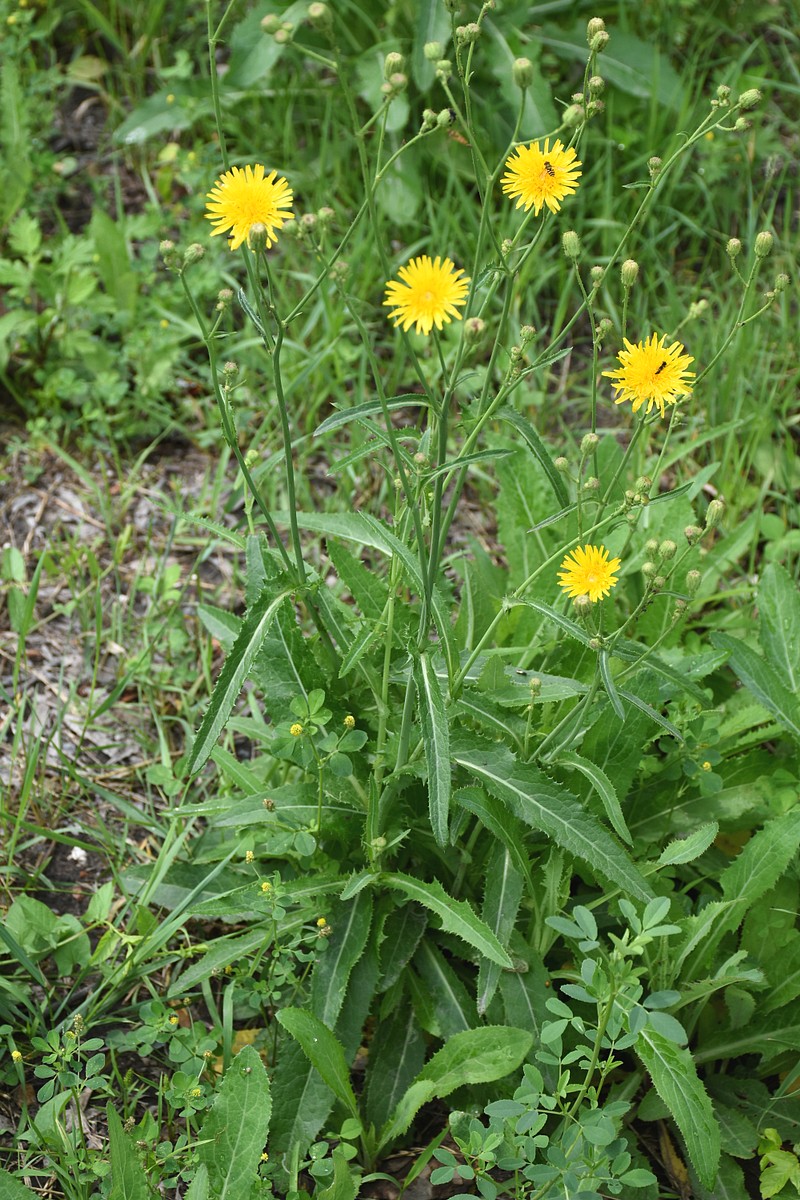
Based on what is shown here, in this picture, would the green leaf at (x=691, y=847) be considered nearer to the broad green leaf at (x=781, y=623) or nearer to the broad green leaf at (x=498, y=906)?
the broad green leaf at (x=498, y=906)

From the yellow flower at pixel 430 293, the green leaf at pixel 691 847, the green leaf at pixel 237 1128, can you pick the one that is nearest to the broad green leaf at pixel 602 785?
the green leaf at pixel 691 847

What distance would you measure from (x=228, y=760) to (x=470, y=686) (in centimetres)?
61

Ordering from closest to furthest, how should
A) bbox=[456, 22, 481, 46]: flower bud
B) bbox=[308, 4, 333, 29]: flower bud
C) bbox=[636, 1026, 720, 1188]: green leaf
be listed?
bbox=[308, 4, 333, 29]: flower bud
bbox=[456, 22, 481, 46]: flower bud
bbox=[636, 1026, 720, 1188]: green leaf

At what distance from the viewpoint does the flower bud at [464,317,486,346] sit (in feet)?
4.86

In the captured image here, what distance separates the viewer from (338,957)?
2.14 meters

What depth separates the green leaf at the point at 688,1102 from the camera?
1.90 m

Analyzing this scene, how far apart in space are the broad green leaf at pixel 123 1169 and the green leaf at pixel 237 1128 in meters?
0.13

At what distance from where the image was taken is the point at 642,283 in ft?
13.0

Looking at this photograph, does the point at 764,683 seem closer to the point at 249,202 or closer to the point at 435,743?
the point at 435,743

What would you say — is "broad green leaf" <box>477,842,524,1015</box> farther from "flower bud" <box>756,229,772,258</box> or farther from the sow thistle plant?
"flower bud" <box>756,229,772,258</box>

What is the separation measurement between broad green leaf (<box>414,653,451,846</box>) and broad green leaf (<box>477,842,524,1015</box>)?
1.17 ft

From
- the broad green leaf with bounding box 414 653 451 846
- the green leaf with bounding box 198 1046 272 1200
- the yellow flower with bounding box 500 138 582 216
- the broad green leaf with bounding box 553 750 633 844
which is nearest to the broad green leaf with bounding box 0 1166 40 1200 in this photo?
the green leaf with bounding box 198 1046 272 1200

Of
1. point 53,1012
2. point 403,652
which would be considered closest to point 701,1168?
point 403,652

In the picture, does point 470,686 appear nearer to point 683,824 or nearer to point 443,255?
point 683,824
